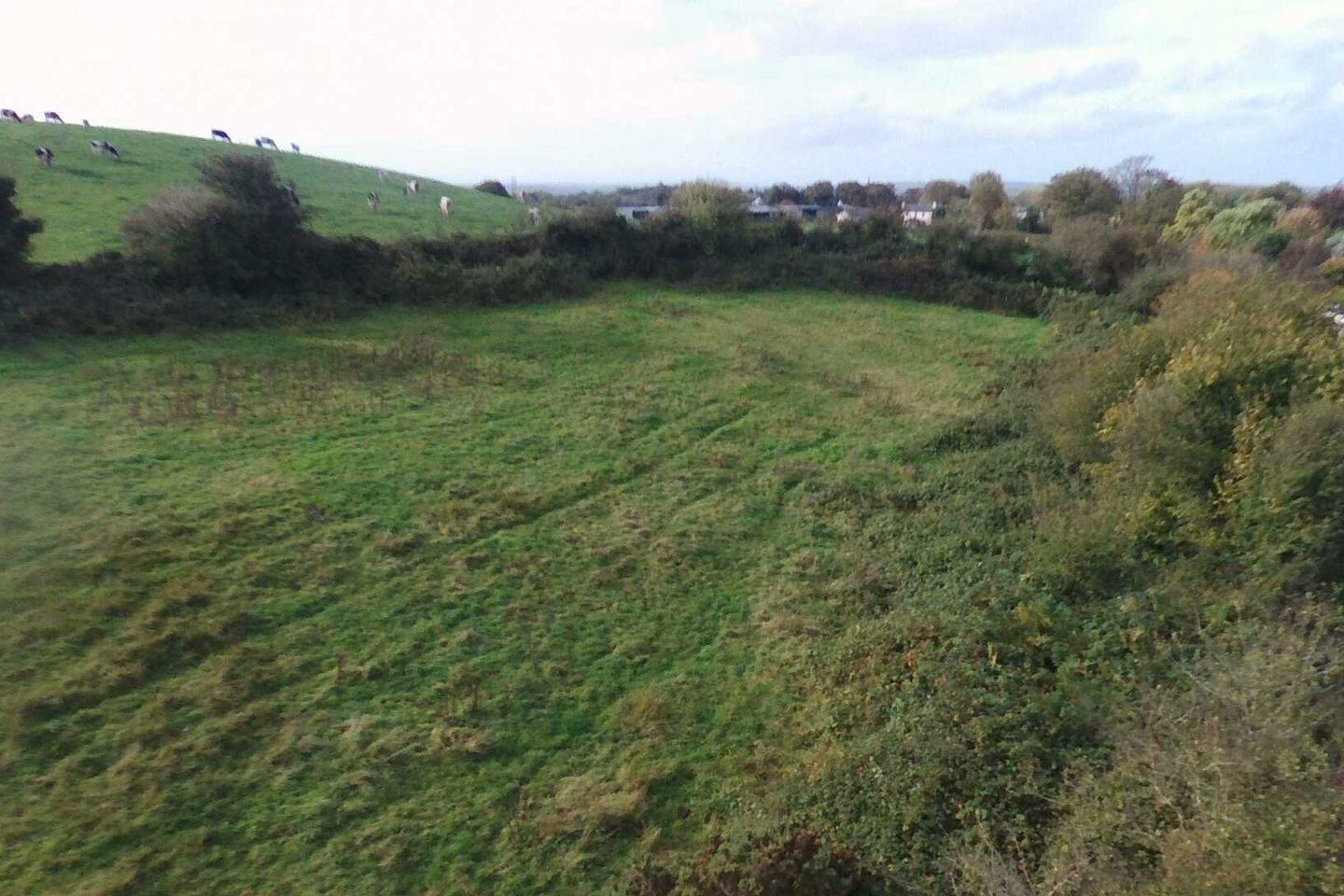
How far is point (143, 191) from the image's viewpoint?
89.6 feet

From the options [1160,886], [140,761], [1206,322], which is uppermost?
[1206,322]

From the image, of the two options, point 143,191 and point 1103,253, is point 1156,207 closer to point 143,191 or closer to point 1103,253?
point 1103,253

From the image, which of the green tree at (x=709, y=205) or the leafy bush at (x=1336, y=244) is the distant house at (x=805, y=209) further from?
→ the leafy bush at (x=1336, y=244)

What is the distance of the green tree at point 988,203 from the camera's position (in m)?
44.4

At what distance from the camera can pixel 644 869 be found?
22.4 feet

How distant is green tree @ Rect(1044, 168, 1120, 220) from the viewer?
4519cm

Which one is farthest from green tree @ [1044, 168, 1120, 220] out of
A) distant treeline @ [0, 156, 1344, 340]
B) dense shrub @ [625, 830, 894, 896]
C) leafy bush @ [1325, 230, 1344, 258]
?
dense shrub @ [625, 830, 894, 896]

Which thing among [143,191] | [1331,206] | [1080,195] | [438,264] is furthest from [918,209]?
[143,191]

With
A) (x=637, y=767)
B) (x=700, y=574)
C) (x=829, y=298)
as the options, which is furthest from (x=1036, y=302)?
(x=637, y=767)

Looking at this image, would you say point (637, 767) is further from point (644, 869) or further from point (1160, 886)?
point (1160, 886)

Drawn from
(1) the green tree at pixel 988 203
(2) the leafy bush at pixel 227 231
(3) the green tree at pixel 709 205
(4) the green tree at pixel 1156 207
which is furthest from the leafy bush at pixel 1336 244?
(2) the leafy bush at pixel 227 231

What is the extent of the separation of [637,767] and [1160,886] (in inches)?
184

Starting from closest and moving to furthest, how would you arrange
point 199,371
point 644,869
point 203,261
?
point 644,869 < point 199,371 < point 203,261

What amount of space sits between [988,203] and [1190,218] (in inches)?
466
